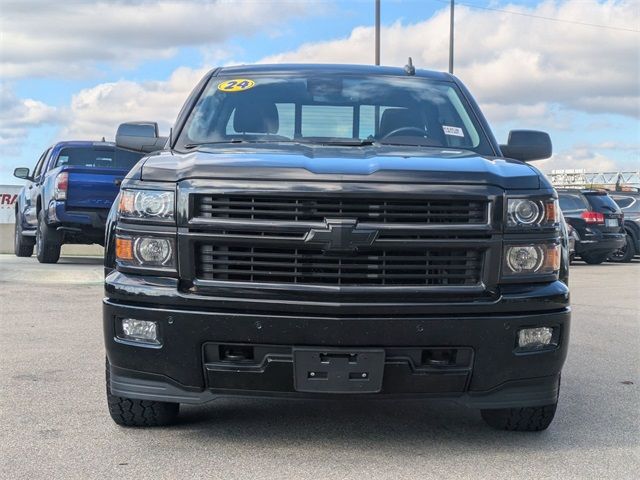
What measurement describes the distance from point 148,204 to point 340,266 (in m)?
0.91

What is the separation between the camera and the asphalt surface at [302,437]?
413 cm

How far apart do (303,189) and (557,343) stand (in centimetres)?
137

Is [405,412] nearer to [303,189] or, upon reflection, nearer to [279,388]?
[279,388]

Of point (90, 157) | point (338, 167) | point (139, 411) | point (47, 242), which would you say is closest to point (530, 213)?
point (338, 167)

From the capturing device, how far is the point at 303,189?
405 cm

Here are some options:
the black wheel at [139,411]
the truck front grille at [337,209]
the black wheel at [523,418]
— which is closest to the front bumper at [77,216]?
the black wheel at [139,411]

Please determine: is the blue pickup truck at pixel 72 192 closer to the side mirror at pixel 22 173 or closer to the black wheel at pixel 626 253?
the side mirror at pixel 22 173

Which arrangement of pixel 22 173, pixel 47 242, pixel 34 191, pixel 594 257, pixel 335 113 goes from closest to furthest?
pixel 335 113
pixel 47 242
pixel 22 173
pixel 34 191
pixel 594 257

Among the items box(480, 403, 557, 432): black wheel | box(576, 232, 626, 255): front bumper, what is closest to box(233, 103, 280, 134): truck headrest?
box(480, 403, 557, 432): black wheel

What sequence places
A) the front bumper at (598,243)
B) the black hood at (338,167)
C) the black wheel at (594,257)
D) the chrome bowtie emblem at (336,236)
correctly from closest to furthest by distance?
the chrome bowtie emblem at (336,236) < the black hood at (338,167) < the front bumper at (598,243) < the black wheel at (594,257)

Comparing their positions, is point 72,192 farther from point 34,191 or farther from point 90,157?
point 34,191

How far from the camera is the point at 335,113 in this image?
5.60m

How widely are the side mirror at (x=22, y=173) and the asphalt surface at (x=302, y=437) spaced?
9.35 metres

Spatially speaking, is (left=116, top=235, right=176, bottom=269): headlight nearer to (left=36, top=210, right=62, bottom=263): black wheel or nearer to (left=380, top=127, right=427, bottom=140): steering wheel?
(left=380, top=127, right=427, bottom=140): steering wheel
